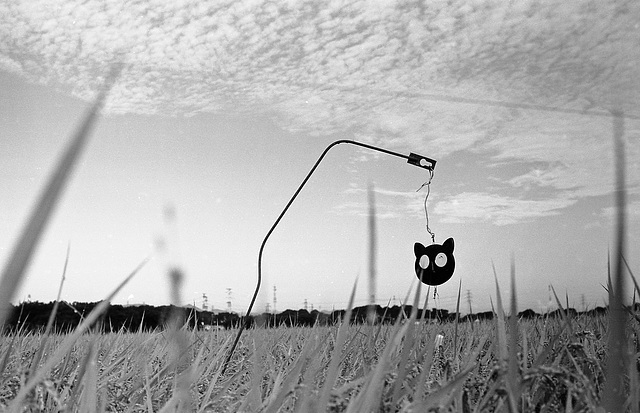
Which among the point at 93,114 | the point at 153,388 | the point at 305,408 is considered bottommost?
the point at 153,388

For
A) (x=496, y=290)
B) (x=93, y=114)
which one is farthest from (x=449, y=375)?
(x=93, y=114)

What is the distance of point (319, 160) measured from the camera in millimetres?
2166

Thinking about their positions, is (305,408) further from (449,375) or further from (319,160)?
(319,160)

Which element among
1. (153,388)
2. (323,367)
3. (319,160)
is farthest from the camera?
(319,160)

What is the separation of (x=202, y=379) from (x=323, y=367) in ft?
1.34

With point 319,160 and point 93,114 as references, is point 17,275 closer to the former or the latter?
point 93,114

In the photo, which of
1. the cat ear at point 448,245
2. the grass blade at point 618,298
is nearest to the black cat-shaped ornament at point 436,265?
the cat ear at point 448,245

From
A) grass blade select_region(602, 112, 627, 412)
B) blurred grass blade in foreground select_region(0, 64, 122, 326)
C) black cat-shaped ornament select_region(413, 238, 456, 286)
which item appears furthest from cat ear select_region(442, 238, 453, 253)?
blurred grass blade in foreground select_region(0, 64, 122, 326)

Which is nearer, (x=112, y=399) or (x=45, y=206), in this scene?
(x=45, y=206)

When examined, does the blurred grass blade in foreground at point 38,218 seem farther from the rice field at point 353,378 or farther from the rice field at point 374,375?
the rice field at point 353,378

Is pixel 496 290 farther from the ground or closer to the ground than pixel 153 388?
farther from the ground

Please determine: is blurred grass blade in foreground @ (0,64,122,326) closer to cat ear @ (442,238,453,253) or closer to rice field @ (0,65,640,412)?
rice field @ (0,65,640,412)

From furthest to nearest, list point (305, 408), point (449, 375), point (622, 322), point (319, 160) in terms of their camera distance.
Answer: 1. point (319, 160)
2. point (449, 375)
3. point (305, 408)
4. point (622, 322)

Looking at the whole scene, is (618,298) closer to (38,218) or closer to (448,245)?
(38,218)
